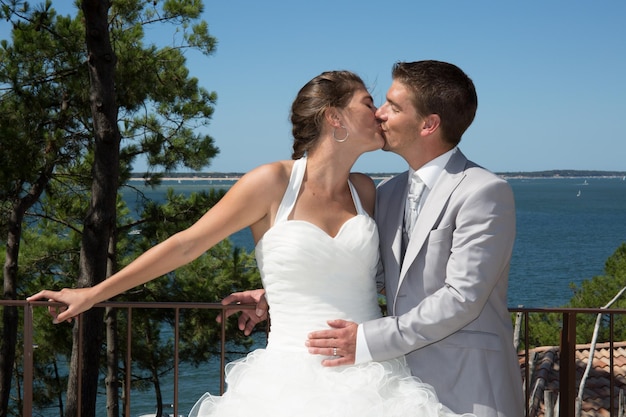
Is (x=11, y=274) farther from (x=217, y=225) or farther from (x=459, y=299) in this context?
(x=459, y=299)

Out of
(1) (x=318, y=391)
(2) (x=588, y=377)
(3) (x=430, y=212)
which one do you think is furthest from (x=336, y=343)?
(2) (x=588, y=377)

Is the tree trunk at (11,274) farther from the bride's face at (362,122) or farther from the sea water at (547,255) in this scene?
the bride's face at (362,122)

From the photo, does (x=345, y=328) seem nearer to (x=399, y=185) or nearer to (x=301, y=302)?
(x=301, y=302)

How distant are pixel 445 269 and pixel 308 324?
45 cm

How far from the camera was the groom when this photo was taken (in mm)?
2113

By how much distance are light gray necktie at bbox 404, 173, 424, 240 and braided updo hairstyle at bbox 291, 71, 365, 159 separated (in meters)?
0.34

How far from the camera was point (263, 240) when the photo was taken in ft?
7.88

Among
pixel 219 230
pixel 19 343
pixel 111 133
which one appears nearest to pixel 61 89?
pixel 111 133

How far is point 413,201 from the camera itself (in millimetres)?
2346

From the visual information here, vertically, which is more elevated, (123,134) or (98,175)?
(123,134)

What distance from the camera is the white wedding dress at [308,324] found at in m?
2.09

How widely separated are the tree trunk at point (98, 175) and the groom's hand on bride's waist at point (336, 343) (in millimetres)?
7104

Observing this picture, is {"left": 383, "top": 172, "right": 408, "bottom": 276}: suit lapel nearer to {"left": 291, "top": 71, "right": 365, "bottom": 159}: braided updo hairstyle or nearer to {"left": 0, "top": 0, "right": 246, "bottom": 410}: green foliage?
{"left": 291, "top": 71, "right": 365, "bottom": 159}: braided updo hairstyle

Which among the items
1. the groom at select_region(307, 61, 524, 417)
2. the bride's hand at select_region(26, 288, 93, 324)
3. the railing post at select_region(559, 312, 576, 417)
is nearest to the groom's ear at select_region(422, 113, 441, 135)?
the groom at select_region(307, 61, 524, 417)
